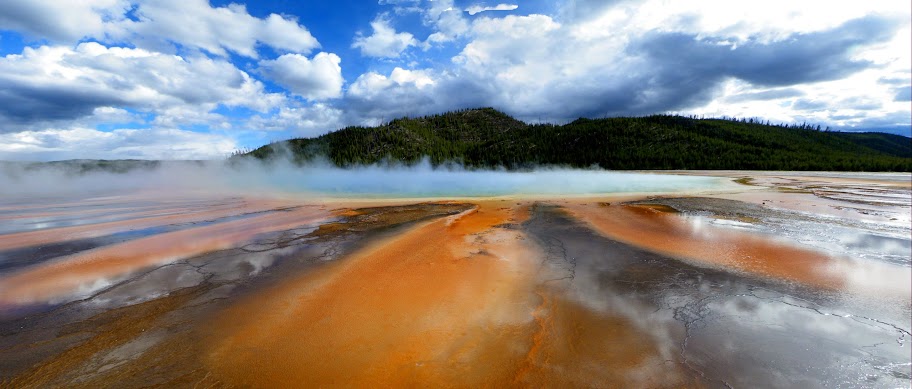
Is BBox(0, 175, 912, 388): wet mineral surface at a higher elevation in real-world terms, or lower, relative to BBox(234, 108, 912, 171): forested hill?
lower

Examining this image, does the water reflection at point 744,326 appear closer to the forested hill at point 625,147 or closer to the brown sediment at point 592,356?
the brown sediment at point 592,356

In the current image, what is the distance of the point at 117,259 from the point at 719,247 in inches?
538

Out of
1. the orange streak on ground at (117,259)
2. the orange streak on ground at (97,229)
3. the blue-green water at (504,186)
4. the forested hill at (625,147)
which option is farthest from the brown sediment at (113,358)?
the forested hill at (625,147)

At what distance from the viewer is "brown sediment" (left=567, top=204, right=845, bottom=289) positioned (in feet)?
21.9

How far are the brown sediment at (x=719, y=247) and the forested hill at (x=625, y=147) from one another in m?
80.6

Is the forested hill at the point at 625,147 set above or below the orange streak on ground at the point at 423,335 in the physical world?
above

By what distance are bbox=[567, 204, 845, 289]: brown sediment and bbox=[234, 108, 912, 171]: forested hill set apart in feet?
264

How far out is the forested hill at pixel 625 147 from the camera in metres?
79.4

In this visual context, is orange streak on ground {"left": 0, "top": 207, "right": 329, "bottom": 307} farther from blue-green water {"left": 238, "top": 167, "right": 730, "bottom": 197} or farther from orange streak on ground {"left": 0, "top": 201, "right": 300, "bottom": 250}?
blue-green water {"left": 238, "top": 167, "right": 730, "bottom": 197}

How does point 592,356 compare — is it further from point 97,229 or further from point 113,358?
point 97,229

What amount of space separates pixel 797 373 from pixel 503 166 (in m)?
108

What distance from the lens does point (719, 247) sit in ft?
27.9

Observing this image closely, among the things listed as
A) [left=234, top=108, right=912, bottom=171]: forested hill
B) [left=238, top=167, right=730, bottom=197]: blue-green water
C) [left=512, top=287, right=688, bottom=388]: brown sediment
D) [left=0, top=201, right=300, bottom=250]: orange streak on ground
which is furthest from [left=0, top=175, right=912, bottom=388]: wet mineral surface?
[left=234, top=108, right=912, bottom=171]: forested hill

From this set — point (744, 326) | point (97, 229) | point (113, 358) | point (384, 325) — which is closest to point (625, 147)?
point (744, 326)
